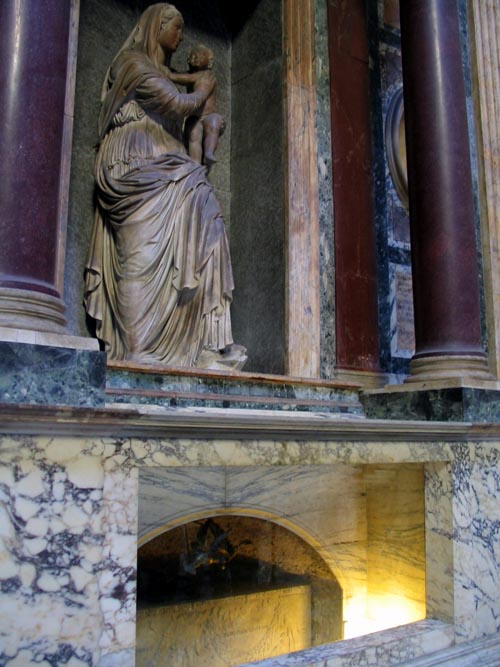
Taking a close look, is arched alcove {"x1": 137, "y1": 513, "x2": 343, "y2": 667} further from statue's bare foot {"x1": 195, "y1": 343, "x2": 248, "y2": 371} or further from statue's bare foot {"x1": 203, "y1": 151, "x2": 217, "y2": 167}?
statue's bare foot {"x1": 203, "y1": 151, "x2": 217, "y2": 167}

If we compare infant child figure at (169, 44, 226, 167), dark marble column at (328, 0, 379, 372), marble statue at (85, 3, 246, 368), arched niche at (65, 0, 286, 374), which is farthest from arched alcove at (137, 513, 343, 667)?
infant child figure at (169, 44, 226, 167)

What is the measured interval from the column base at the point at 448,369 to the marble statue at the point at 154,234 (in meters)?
1.14

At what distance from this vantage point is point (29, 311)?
281 centimetres

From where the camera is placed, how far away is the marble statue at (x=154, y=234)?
4258 millimetres

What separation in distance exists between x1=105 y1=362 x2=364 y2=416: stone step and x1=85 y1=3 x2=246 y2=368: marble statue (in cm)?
28

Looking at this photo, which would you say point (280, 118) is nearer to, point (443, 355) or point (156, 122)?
point (156, 122)

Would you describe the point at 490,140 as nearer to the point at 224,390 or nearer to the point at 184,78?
the point at 184,78

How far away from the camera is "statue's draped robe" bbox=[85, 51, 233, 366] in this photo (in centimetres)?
425

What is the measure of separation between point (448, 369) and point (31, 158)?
8.91 feet

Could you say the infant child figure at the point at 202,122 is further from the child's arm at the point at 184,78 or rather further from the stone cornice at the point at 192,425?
the stone cornice at the point at 192,425

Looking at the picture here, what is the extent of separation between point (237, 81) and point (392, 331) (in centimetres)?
239

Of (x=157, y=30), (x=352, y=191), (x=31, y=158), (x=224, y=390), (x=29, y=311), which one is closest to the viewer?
(x=29, y=311)

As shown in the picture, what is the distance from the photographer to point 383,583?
166 inches

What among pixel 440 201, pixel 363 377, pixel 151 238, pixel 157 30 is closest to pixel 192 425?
pixel 151 238
